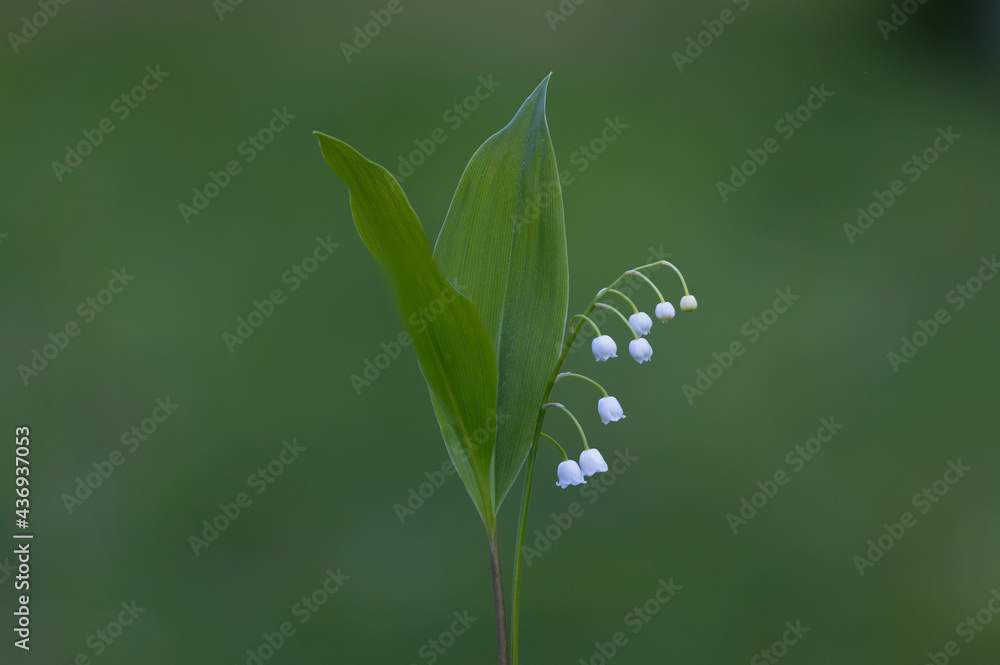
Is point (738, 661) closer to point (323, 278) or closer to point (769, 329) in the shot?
point (769, 329)

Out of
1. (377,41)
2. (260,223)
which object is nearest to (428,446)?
(260,223)

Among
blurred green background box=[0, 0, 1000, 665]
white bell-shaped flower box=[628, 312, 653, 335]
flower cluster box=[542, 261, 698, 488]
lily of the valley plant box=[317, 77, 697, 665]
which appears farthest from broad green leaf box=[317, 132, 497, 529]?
blurred green background box=[0, 0, 1000, 665]

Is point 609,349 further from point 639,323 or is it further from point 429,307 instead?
point 429,307

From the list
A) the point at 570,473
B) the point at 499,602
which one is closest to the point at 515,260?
the point at 570,473

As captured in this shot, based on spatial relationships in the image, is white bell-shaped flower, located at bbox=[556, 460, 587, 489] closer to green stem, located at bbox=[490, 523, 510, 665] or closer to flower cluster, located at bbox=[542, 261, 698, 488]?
flower cluster, located at bbox=[542, 261, 698, 488]

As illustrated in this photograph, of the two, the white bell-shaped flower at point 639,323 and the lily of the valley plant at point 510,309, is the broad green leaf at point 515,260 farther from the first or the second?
the white bell-shaped flower at point 639,323

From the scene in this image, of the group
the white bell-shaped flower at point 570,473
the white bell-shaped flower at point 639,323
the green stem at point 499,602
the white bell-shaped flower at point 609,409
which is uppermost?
the white bell-shaped flower at point 639,323

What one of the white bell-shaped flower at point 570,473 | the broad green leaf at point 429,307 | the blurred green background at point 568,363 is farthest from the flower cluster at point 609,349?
the blurred green background at point 568,363
